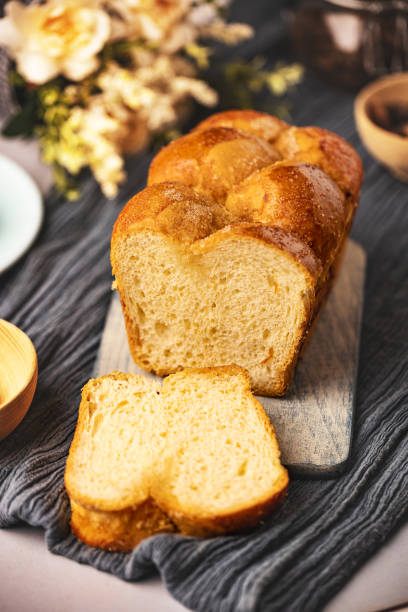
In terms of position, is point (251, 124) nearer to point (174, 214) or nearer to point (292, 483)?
point (174, 214)

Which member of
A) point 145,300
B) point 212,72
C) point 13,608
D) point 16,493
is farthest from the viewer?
point 212,72

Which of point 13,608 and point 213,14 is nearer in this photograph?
point 13,608

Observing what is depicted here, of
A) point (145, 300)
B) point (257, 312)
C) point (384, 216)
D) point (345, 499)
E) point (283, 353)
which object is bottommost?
point (384, 216)

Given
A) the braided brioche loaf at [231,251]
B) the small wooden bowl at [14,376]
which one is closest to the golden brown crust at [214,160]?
the braided brioche loaf at [231,251]

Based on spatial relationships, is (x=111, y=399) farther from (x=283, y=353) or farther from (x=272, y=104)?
(x=272, y=104)

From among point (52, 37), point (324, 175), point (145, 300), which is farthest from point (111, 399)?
point (52, 37)
